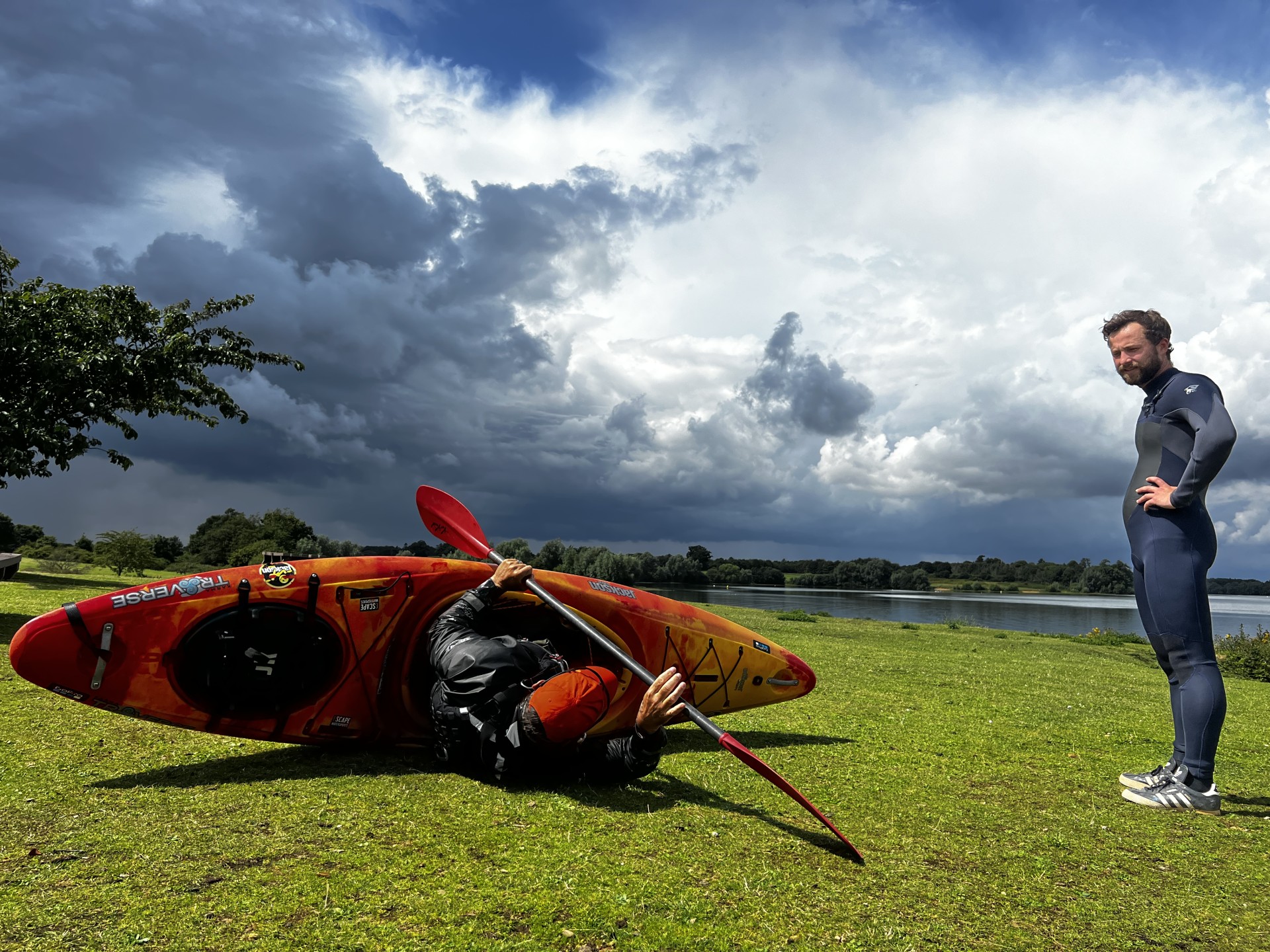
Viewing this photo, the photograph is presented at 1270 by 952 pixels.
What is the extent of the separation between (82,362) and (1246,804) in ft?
51.4

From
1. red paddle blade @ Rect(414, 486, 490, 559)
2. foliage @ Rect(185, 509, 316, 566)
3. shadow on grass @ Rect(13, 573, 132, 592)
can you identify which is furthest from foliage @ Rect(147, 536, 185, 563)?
red paddle blade @ Rect(414, 486, 490, 559)

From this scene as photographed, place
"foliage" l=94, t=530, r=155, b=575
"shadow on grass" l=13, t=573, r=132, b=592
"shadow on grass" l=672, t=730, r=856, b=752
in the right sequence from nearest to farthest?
"shadow on grass" l=672, t=730, r=856, b=752, "shadow on grass" l=13, t=573, r=132, b=592, "foliage" l=94, t=530, r=155, b=575

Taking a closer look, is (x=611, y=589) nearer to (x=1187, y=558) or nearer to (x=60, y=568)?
(x=1187, y=558)

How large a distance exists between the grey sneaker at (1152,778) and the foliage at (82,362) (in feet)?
48.3

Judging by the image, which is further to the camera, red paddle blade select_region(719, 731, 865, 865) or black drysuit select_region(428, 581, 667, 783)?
black drysuit select_region(428, 581, 667, 783)

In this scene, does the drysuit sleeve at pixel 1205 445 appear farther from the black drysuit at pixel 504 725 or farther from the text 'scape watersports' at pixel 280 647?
the text 'scape watersports' at pixel 280 647

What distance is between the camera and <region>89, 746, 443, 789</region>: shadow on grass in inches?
170

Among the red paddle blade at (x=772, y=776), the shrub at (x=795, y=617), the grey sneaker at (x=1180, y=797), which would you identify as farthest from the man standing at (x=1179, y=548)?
the shrub at (x=795, y=617)

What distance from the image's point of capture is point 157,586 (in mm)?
4793

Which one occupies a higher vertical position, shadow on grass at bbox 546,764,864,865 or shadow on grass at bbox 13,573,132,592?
shadow on grass at bbox 546,764,864,865

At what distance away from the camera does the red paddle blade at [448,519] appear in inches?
270

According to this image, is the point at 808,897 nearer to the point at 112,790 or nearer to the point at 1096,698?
the point at 112,790

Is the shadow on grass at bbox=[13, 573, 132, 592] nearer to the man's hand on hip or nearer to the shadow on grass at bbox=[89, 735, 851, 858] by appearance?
the shadow on grass at bbox=[89, 735, 851, 858]

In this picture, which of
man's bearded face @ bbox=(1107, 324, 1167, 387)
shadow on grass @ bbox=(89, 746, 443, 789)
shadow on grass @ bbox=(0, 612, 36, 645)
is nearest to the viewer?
shadow on grass @ bbox=(89, 746, 443, 789)
